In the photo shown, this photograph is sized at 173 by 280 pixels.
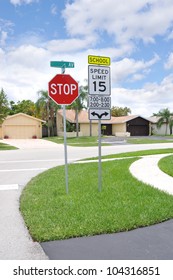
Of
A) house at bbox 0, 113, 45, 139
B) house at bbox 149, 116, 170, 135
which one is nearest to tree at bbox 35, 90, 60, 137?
house at bbox 0, 113, 45, 139

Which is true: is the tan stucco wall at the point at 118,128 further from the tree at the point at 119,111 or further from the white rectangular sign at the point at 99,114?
the white rectangular sign at the point at 99,114

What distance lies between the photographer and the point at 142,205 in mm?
5598

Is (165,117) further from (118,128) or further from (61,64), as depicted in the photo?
(61,64)

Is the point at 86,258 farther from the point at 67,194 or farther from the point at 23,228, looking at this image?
the point at 67,194

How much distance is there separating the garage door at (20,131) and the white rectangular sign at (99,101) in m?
36.9

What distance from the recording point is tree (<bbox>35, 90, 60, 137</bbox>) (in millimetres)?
45156

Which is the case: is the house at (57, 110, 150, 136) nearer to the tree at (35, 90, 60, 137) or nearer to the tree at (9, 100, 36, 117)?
the tree at (35, 90, 60, 137)

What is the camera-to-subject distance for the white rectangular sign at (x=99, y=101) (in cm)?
655

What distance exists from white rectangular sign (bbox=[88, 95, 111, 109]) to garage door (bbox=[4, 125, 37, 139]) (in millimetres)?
36929

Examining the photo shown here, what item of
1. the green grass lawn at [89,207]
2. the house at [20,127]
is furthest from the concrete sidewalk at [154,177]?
the house at [20,127]

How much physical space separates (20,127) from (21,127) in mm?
153

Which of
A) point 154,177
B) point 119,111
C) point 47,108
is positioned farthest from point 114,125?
point 154,177

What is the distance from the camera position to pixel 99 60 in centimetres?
660

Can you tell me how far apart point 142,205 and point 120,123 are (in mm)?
45343
